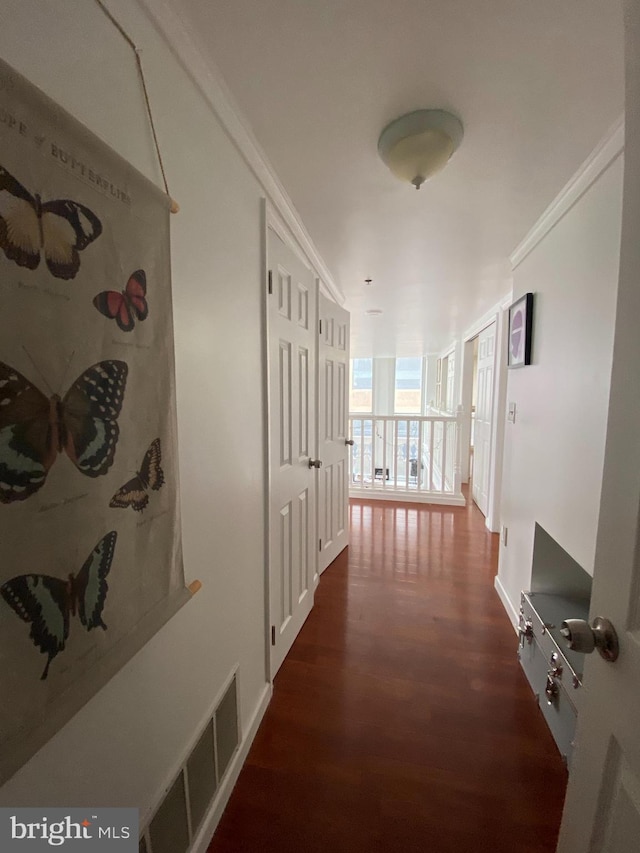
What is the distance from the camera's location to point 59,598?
51 centimetres

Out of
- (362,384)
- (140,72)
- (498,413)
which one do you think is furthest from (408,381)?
(140,72)

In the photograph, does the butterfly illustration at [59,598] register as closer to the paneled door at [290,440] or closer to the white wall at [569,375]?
the paneled door at [290,440]

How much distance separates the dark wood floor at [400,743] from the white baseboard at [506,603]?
0.05 m

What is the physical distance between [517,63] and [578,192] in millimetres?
674

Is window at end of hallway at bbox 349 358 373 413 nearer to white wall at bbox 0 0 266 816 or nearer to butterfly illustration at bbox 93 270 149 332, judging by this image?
white wall at bbox 0 0 266 816

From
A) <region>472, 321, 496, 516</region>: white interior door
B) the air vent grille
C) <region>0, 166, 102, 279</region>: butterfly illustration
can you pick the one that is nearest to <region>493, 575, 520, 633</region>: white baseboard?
<region>472, 321, 496, 516</region>: white interior door

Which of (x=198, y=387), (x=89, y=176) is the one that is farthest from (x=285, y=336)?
(x=89, y=176)

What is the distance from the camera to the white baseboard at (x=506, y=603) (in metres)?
1.87

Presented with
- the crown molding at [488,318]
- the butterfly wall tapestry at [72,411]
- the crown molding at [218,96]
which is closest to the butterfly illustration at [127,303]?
the butterfly wall tapestry at [72,411]

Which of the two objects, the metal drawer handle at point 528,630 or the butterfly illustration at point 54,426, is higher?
the butterfly illustration at point 54,426

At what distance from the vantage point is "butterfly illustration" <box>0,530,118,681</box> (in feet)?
1.51

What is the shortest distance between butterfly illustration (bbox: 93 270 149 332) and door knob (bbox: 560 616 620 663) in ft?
3.03

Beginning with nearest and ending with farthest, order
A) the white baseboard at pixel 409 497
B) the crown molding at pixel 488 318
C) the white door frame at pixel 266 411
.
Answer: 1. the white door frame at pixel 266 411
2. the crown molding at pixel 488 318
3. the white baseboard at pixel 409 497

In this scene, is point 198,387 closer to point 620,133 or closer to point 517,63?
point 517,63
